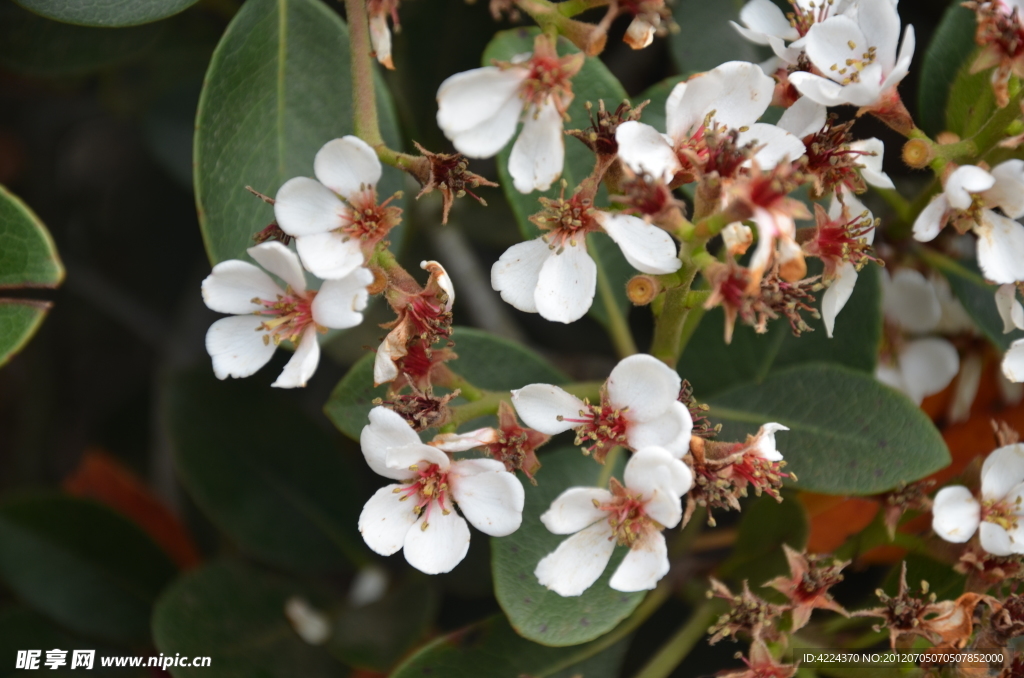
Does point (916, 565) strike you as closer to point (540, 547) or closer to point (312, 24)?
point (540, 547)

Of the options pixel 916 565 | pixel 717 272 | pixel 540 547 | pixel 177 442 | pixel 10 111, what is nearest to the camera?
pixel 717 272

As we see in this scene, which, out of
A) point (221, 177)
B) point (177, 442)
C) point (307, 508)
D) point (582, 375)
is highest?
point (221, 177)

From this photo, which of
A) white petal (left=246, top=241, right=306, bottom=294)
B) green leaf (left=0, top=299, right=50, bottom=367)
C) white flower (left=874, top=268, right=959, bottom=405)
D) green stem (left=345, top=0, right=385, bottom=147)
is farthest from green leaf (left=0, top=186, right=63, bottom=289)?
white flower (left=874, top=268, right=959, bottom=405)

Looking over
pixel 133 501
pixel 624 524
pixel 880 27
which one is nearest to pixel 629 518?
pixel 624 524

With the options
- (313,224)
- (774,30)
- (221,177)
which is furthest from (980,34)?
(221,177)

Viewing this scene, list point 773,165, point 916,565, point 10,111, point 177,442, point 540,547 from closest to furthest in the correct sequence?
1. point 773,165
2. point 540,547
3. point 916,565
4. point 177,442
5. point 10,111

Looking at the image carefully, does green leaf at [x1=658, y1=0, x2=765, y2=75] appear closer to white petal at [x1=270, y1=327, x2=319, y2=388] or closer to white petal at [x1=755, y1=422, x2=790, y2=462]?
white petal at [x1=755, y1=422, x2=790, y2=462]
